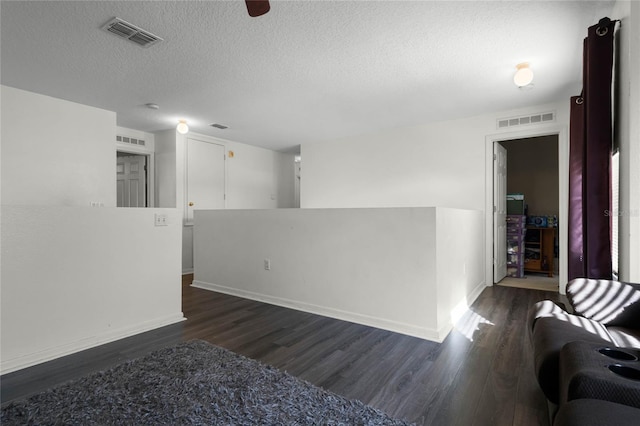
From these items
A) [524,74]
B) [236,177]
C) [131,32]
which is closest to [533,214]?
[524,74]

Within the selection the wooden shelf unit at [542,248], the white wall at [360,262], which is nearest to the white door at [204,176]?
the white wall at [360,262]

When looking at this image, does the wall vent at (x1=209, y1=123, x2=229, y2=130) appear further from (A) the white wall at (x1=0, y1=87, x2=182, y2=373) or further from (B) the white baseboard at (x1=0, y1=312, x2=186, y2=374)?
→ (B) the white baseboard at (x1=0, y1=312, x2=186, y2=374)

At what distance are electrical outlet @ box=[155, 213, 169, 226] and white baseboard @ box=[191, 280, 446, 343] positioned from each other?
1.35m

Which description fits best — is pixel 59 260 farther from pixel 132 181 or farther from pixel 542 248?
pixel 542 248

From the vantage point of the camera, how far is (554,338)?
1.45 m

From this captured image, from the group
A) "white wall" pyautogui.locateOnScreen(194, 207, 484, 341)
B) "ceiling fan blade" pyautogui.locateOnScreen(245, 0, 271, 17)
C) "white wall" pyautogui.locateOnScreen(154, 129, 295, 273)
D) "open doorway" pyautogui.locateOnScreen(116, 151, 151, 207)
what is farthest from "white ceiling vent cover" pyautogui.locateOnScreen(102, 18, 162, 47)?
"open doorway" pyautogui.locateOnScreen(116, 151, 151, 207)

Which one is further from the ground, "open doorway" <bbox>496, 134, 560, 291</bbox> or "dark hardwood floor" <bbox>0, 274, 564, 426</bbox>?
"open doorway" <bbox>496, 134, 560, 291</bbox>

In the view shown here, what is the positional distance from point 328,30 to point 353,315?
245 centimetres

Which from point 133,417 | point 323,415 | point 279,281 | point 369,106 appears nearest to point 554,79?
point 369,106

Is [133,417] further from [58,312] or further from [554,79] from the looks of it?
[554,79]

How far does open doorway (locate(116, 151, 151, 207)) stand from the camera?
19.0 feet

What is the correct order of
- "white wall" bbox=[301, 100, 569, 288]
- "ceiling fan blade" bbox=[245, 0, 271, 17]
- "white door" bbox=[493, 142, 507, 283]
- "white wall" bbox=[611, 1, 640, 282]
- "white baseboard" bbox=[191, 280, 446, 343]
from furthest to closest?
1. "white door" bbox=[493, 142, 507, 283]
2. "white wall" bbox=[301, 100, 569, 288]
3. "white baseboard" bbox=[191, 280, 446, 343]
4. "white wall" bbox=[611, 1, 640, 282]
5. "ceiling fan blade" bbox=[245, 0, 271, 17]

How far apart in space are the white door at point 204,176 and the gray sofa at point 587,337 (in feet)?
17.2

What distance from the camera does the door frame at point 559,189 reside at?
4152 mm
